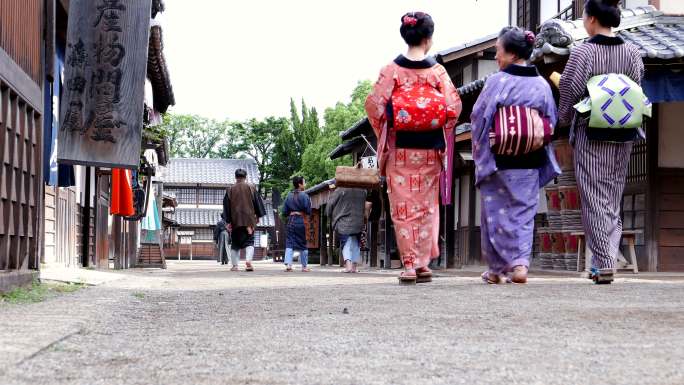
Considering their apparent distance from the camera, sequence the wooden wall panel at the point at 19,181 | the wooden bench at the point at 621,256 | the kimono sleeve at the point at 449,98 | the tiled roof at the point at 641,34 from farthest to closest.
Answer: the wooden bench at the point at 621,256 < the tiled roof at the point at 641,34 < the kimono sleeve at the point at 449,98 < the wooden wall panel at the point at 19,181

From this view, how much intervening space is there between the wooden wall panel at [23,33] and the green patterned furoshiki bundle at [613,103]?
14.5 ft

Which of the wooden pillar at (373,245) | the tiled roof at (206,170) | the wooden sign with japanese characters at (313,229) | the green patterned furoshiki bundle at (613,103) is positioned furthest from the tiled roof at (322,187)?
the tiled roof at (206,170)

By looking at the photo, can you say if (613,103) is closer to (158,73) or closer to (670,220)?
(670,220)

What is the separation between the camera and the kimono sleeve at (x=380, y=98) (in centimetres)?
906

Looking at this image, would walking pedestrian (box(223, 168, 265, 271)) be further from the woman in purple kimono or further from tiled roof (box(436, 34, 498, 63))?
the woman in purple kimono

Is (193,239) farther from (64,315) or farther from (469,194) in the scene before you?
(64,315)

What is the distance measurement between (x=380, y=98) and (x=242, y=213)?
941cm

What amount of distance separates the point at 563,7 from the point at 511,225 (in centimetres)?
1039

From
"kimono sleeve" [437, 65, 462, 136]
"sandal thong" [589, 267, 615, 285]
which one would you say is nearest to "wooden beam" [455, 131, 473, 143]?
"kimono sleeve" [437, 65, 462, 136]

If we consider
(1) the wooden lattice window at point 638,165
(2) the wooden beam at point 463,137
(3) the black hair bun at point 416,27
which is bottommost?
(1) the wooden lattice window at point 638,165

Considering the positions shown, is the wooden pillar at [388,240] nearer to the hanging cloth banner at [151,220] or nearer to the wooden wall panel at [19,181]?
the hanging cloth banner at [151,220]

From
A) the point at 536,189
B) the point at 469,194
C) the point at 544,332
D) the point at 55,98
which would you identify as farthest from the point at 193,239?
the point at 544,332

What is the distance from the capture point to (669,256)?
43.1 ft

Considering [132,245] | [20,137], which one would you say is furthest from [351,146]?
[20,137]
